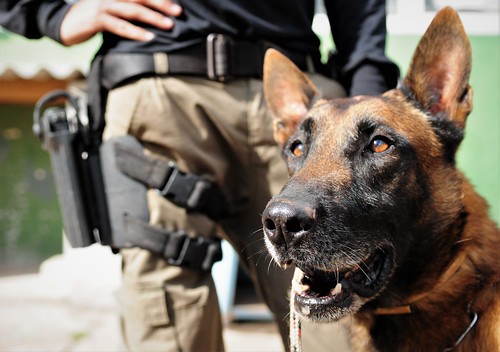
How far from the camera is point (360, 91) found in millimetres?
2264

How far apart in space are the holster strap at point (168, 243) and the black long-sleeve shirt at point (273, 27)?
67 cm

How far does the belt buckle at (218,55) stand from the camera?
6.59ft

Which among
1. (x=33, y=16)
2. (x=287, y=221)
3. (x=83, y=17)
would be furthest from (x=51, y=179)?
(x=287, y=221)

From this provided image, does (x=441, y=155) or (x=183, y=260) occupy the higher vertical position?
(x=441, y=155)

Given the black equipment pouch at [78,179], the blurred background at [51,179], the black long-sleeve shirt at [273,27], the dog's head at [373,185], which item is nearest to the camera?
the dog's head at [373,185]

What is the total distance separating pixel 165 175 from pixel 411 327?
105 centimetres

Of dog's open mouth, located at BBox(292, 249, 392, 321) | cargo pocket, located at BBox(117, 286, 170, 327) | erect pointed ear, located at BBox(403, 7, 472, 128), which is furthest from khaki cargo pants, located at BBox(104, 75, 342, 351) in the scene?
erect pointed ear, located at BBox(403, 7, 472, 128)

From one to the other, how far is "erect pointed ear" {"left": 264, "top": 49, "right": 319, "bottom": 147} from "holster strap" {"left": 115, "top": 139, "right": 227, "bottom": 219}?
0.41 metres

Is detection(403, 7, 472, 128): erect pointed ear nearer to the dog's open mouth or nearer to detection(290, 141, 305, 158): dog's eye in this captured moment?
detection(290, 141, 305, 158): dog's eye

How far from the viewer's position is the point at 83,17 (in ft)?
6.94

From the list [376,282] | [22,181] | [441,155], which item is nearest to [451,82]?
[441,155]

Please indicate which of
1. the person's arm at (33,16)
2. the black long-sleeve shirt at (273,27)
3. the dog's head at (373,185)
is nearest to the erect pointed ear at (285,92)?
the dog's head at (373,185)

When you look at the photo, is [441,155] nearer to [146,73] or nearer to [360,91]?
[360,91]

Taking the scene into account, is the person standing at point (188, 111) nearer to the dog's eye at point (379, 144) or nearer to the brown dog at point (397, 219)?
the brown dog at point (397, 219)
